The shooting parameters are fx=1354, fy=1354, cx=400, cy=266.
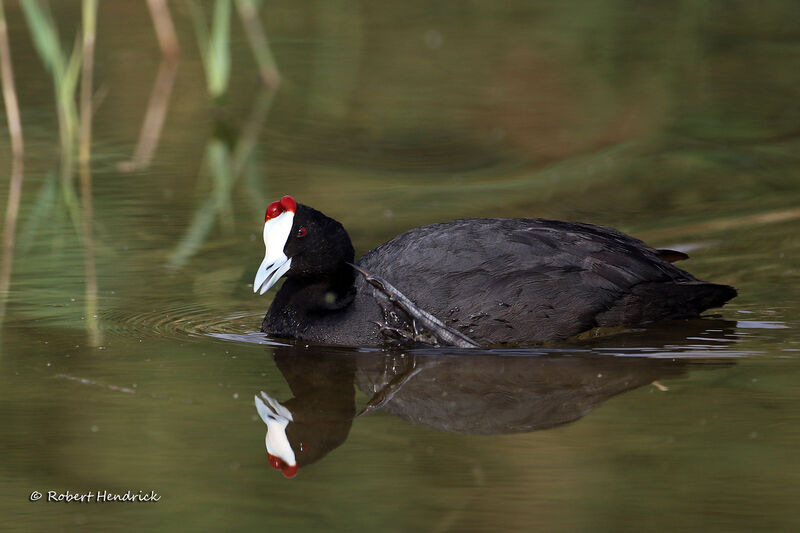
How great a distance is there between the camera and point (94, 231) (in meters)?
7.46

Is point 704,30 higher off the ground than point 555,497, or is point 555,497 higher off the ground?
point 704,30

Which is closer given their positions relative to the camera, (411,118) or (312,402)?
(312,402)

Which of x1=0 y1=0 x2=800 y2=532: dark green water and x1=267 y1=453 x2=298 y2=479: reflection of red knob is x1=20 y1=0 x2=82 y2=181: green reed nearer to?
x1=0 y1=0 x2=800 y2=532: dark green water

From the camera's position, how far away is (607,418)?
4.43 metres

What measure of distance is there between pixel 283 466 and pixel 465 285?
1.59m

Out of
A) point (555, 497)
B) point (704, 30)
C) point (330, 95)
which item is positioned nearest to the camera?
point (555, 497)

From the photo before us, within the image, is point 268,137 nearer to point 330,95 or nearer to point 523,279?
point 330,95

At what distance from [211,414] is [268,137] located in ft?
19.2

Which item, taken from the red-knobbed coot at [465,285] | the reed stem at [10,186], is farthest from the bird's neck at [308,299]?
the reed stem at [10,186]

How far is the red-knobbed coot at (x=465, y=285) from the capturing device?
5.42m

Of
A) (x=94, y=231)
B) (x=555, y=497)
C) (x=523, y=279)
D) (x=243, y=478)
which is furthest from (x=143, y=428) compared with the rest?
(x=94, y=231)

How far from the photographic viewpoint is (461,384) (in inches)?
193

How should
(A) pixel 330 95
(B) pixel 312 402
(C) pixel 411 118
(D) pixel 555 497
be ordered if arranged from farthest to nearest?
(A) pixel 330 95 < (C) pixel 411 118 < (B) pixel 312 402 < (D) pixel 555 497

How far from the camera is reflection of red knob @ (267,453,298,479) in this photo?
4.01 metres
